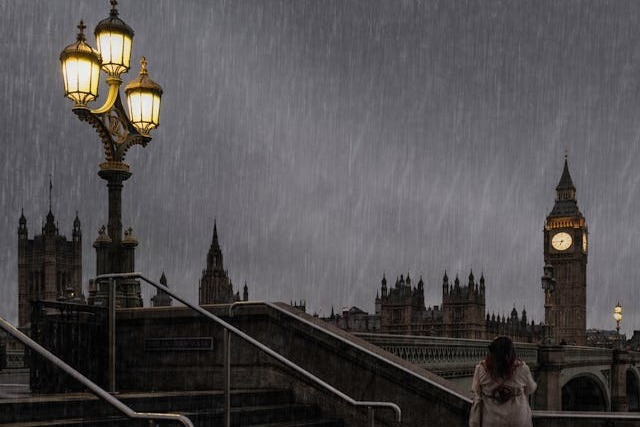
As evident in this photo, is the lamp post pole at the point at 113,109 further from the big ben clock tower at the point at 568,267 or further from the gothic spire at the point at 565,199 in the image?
the gothic spire at the point at 565,199

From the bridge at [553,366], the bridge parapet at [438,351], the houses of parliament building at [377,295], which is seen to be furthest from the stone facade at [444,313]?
the bridge parapet at [438,351]

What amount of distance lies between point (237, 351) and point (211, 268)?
393 ft

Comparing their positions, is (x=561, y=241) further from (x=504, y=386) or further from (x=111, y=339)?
(x=504, y=386)

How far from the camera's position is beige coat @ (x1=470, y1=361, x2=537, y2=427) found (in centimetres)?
643

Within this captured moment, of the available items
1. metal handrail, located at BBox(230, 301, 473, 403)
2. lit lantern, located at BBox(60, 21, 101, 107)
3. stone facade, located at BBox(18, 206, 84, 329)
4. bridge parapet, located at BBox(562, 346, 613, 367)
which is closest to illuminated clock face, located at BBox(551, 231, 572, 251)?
bridge parapet, located at BBox(562, 346, 613, 367)

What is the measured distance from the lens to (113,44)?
10.0 metres

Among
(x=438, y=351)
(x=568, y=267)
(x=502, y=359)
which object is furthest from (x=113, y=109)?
(x=568, y=267)

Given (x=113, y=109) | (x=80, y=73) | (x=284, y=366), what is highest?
(x=80, y=73)

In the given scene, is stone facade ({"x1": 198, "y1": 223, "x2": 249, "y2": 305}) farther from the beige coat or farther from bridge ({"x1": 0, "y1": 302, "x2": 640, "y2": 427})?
the beige coat

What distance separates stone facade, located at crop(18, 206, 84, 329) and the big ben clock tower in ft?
271

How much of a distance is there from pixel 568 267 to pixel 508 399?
458 ft

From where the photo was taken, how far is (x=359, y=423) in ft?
28.4

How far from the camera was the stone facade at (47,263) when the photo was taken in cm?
13362

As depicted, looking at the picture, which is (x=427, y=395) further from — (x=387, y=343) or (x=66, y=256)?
(x=66, y=256)
